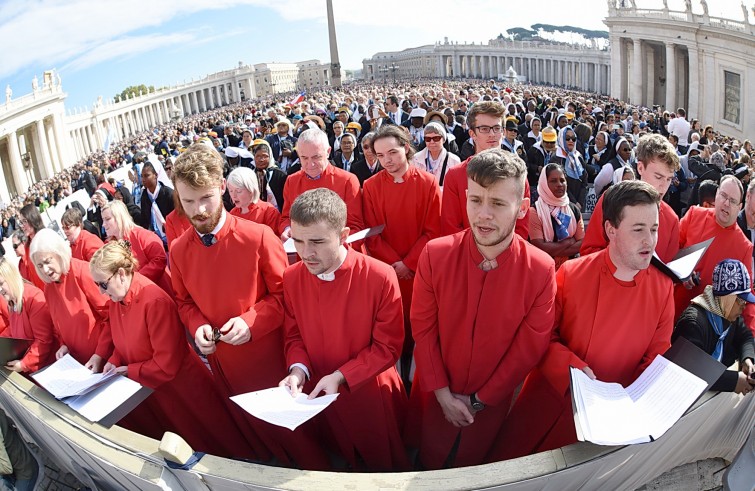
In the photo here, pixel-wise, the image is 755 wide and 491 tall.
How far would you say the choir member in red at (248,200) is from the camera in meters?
5.05

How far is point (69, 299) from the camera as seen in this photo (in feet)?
12.0

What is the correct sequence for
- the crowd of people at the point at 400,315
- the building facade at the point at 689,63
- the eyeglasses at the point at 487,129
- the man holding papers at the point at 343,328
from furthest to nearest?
the building facade at the point at 689,63, the eyeglasses at the point at 487,129, the man holding papers at the point at 343,328, the crowd of people at the point at 400,315

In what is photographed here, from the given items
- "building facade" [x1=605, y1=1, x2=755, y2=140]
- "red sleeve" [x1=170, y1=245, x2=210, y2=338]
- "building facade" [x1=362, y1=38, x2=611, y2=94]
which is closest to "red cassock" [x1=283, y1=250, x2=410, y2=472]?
"red sleeve" [x1=170, y1=245, x2=210, y2=338]

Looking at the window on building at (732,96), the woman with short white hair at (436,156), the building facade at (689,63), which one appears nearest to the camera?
the woman with short white hair at (436,156)

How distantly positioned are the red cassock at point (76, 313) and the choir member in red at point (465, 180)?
104 inches

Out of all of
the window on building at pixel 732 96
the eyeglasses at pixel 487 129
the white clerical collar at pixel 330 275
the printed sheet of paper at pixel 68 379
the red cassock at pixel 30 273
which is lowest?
the window on building at pixel 732 96

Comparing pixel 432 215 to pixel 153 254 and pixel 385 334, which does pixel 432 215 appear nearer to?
pixel 385 334

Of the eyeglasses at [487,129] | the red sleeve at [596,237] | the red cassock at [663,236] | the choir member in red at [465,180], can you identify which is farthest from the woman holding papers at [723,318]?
the eyeglasses at [487,129]

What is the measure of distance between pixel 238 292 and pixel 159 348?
592mm

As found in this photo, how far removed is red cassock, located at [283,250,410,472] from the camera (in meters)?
3.00

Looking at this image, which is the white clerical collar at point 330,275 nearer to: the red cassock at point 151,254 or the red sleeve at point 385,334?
the red sleeve at point 385,334

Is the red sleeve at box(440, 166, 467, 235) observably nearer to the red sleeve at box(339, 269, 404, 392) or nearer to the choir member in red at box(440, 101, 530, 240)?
the choir member in red at box(440, 101, 530, 240)

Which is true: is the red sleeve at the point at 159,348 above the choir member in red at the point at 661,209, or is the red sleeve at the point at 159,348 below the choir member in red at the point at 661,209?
below

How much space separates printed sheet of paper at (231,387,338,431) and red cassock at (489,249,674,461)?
125 centimetres
